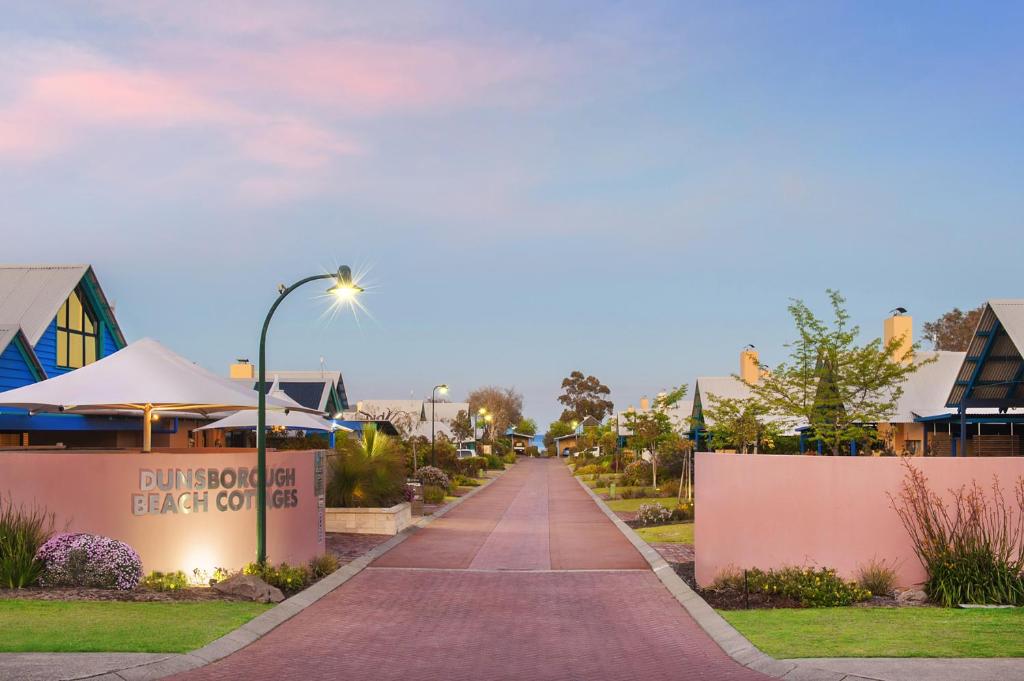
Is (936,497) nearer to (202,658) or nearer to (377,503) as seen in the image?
(202,658)

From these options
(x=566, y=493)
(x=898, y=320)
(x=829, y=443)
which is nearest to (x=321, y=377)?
(x=566, y=493)

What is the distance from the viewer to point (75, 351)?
2758 centimetres

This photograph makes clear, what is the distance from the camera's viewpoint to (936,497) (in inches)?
534

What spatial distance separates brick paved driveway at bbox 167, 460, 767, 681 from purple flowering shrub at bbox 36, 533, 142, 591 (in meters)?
2.69

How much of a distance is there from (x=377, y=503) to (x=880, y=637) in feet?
51.1

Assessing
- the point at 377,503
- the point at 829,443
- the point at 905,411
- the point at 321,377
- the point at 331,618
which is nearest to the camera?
the point at 331,618

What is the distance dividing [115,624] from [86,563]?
2512mm

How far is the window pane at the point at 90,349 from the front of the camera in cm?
2830

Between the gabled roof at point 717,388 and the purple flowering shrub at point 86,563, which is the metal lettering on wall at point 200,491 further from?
the gabled roof at point 717,388

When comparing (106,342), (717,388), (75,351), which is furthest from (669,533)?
(717,388)

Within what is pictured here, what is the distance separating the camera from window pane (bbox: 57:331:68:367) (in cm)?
2656

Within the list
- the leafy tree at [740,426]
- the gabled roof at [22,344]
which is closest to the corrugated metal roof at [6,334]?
the gabled roof at [22,344]

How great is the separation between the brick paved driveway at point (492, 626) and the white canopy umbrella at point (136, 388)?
11.9 ft

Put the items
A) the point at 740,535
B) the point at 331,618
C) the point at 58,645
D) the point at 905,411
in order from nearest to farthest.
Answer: the point at 58,645 → the point at 331,618 → the point at 740,535 → the point at 905,411
